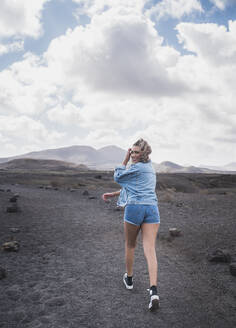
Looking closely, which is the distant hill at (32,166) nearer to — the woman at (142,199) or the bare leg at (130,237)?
the bare leg at (130,237)

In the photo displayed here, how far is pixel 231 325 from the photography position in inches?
126

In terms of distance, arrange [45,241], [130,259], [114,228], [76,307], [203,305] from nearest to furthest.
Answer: [76,307] < [203,305] < [130,259] < [45,241] < [114,228]

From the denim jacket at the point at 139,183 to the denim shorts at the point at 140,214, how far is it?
6cm

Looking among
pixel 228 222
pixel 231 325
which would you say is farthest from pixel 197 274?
pixel 228 222

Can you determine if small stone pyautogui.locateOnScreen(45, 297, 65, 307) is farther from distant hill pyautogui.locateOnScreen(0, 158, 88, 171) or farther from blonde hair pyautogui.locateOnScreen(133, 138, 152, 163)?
distant hill pyautogui.locateOnScreen(0, 158, 88, 171)

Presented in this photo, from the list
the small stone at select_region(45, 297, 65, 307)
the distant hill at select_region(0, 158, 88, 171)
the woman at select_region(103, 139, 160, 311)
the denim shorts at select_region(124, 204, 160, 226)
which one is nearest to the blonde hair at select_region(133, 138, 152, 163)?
the woman at select_region(103, 139, 160, 311)

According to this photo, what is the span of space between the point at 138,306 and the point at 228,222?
22.8 ft

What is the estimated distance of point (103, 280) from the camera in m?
4.45

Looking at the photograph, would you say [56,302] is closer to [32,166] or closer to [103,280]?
[103,280]

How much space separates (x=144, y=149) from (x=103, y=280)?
2569 millimetres

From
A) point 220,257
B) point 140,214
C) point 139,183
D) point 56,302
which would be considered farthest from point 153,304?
point 220,257

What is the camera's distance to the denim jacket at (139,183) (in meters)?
3.59

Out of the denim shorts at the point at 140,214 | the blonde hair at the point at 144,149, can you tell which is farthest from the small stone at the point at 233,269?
the blonde hair at the point at 144,149

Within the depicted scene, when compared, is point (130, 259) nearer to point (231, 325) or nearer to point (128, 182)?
point (128, 182)
